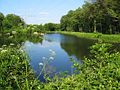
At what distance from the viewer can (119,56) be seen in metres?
7.26

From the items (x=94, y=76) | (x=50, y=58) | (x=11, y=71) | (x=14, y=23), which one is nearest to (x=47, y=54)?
(x=14, y=23)

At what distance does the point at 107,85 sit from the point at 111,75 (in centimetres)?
50

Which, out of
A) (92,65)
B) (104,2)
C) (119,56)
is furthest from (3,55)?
(104,2)

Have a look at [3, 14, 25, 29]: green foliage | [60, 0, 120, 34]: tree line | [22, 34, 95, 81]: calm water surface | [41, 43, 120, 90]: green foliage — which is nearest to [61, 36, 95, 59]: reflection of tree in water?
[22, 34, 95, 81]: calm water surface

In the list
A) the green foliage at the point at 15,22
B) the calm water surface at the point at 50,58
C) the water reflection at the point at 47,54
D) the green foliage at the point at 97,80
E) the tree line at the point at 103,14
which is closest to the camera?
the green foliage at the point at 97,80

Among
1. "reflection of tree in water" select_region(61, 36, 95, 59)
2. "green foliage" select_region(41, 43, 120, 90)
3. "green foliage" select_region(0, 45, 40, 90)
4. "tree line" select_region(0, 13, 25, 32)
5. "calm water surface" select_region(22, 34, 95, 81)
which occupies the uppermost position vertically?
"tree line" select_region(0, 13, 25, 32)

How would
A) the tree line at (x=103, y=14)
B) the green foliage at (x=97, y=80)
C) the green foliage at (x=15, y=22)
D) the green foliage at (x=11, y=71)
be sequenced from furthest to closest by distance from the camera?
the tree line at (x=103, y=14), the green foliage at (x=11, y=71), the green foliage at (x=15, y=22), the green foliage at (x=97, y=80)

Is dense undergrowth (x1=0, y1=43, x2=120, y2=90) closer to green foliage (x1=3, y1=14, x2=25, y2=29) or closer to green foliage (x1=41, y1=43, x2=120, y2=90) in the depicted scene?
green foliage (x1=41, y1=43, x2=120, y2=90)

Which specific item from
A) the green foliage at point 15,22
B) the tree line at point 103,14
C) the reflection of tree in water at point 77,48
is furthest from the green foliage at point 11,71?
the tree line at point 103,14

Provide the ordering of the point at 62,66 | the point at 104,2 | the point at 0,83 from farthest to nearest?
the point at 104,2
the point at 62,66
the point at 0,83

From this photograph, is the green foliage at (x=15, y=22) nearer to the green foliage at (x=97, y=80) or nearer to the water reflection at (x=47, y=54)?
the water reflection at (x=47, y=54)

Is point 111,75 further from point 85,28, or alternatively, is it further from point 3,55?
point 85,28

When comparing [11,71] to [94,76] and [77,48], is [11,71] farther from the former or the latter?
[77,48]

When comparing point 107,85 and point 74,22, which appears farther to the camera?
point 74,22
